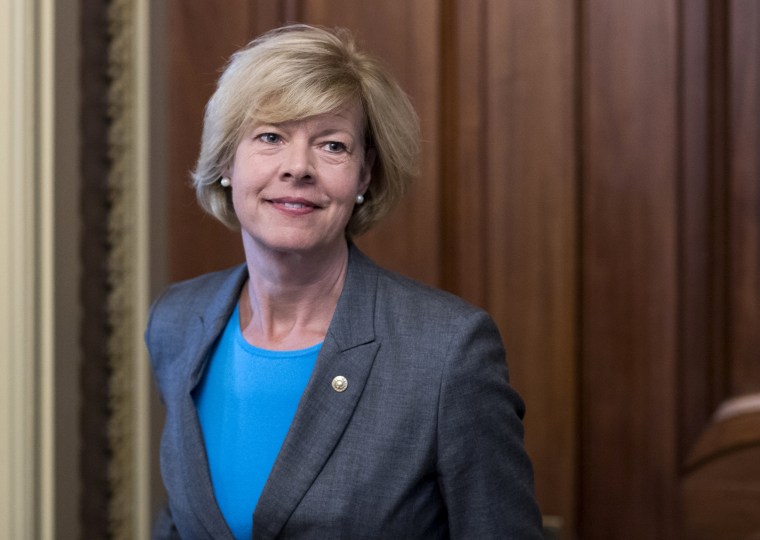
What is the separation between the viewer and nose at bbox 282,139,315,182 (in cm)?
128

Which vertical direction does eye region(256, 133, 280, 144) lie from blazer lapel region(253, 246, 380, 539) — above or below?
above

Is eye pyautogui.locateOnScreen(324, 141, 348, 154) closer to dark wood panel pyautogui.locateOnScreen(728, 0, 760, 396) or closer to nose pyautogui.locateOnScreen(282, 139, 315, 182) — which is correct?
nose pyautogui.locateOnScreen(282, 139, 315, 182)

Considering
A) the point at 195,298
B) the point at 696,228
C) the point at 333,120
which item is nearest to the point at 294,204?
the point at 333,120

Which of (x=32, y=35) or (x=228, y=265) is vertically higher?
(x=32, y=35)

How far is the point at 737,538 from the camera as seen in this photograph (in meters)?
1.54

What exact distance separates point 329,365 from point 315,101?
0.31 metres

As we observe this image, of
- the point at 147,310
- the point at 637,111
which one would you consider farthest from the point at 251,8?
the point at 637,111

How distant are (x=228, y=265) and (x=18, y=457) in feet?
1.42

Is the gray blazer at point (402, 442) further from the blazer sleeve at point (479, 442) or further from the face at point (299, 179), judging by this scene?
the face at point (299, 179)

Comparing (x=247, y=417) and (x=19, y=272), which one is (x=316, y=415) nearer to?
(x=247, y=417)

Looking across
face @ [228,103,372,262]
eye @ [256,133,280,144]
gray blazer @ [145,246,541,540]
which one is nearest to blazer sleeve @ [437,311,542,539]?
Result: gray blazer @ [145,246,541,540]

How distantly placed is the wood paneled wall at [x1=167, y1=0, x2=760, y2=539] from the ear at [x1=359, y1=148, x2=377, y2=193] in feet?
0.89

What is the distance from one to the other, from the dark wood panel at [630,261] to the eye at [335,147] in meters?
0.44

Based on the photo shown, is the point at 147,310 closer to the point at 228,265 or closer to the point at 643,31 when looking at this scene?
the point at 228,265
